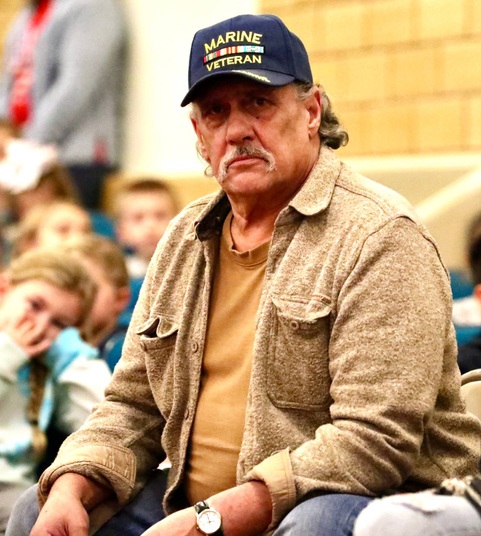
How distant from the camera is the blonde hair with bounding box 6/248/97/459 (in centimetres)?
274

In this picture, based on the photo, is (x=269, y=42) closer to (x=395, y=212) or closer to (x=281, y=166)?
(x=281, y=166)

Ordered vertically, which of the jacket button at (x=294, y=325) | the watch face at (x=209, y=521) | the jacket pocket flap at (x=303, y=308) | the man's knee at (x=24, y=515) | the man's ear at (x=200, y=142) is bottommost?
the man's knee at (x=24, y=515)

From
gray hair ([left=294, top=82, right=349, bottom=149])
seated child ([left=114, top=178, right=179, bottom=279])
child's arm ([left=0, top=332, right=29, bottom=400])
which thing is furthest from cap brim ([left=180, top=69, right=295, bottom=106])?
seated child ([left=114, top=178, right=179, bottom=279])

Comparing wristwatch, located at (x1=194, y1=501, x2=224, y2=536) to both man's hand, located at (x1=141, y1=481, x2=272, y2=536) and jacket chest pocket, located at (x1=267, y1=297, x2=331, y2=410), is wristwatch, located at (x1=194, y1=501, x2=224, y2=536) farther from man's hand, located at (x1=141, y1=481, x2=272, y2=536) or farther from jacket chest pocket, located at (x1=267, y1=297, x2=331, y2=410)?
jacket chest pocket, located at (x1=267, y1=297, x2=331, y2=410)

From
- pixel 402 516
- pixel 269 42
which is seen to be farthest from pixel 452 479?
pixel 269 42

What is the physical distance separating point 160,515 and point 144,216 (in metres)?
2.79

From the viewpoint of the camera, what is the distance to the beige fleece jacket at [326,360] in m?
1.80

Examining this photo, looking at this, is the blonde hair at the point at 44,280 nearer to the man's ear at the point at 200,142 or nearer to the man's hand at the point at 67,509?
the man's hand at the point at 67,509

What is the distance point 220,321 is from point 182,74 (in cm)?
438

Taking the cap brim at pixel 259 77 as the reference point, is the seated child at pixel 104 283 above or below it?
below

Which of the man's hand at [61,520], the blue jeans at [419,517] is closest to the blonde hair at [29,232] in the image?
the man's hand at [61,520]

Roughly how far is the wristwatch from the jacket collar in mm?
544

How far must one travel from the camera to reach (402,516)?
1.61 m

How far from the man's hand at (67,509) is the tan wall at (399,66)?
3.28 metres
